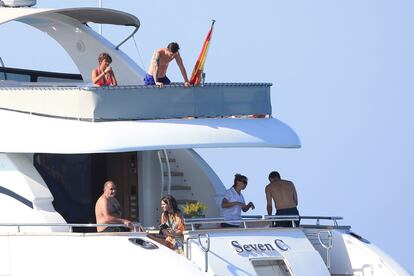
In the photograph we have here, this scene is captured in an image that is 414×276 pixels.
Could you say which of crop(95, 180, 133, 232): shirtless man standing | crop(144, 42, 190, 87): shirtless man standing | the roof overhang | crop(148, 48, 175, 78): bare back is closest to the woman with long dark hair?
crop(95, 180, 133, 232): shirtless man standing

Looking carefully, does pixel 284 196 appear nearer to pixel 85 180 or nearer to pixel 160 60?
pixel 160 60

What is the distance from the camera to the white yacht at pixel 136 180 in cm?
1870

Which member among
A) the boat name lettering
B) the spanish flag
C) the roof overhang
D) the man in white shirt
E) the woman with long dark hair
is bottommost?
the boat name lettering

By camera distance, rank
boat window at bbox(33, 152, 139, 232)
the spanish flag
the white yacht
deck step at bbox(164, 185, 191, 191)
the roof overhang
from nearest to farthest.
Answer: the white yacht < the spanish flag < the roof overhang < boat window at bbox(33, 152, 139, 232) < deck step at bbox(164, 185, 191, 191)

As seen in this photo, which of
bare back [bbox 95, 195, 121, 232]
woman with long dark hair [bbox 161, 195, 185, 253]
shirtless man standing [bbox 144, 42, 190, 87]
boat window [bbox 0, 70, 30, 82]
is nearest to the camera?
woman with long dark hair [bbox 161, 195, 185, 253]

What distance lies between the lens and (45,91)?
65.2ft

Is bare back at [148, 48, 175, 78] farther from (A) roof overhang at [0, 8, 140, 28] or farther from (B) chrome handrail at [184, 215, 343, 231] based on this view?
(B) chrome handrail at [184, 215, 343, 231]

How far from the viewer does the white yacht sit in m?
18.7

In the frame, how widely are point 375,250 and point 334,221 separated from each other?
0.75m

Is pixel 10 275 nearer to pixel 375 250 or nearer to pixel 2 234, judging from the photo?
pixel 2 234

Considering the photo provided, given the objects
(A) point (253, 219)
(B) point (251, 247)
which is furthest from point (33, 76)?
(B) point (251, 247)

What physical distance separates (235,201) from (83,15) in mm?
3858

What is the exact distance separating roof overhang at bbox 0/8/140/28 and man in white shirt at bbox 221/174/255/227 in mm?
3211

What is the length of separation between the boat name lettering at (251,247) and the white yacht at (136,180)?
0.06 ft
